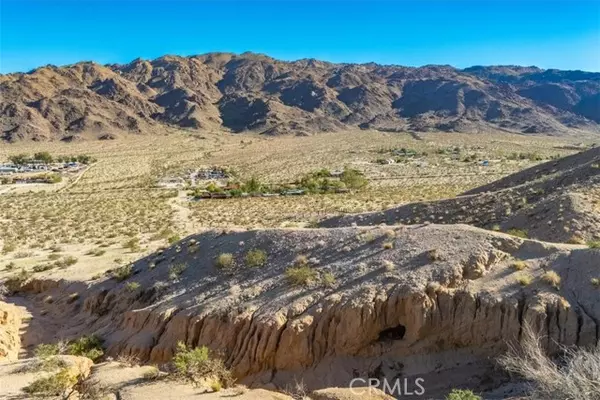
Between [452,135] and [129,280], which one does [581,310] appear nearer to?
[129,280]

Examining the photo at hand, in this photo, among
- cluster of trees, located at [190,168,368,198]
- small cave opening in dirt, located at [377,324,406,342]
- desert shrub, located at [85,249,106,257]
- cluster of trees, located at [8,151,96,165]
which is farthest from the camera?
cluster of trees, located at [8,151,96,165]

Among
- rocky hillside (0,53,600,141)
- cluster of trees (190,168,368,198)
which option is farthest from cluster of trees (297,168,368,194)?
rocky hillside (0,53,600,141)

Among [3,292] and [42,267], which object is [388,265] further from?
[42,267]

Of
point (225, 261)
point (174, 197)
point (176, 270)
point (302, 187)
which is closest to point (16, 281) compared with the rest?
point (176, 270)

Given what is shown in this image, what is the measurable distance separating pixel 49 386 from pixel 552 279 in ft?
38.6

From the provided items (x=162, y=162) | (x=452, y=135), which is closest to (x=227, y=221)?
(x=162, y=162)

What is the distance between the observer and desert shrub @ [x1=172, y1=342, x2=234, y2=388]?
11.2 meters

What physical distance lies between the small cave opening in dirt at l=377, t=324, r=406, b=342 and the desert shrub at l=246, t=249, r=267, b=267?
15.3 ft

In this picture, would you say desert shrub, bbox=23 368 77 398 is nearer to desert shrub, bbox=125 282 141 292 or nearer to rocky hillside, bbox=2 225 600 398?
rocky hillside, bbox=2 225 600 398

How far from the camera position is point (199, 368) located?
453 inches

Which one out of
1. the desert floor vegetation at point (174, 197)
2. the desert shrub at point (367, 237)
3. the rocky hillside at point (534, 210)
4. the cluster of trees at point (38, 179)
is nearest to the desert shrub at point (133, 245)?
the desert floor vegetation at point (174, 197)

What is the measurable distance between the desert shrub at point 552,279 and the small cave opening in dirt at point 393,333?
369cm

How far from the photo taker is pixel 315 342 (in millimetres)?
12836

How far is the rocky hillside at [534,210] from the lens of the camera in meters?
18.7
